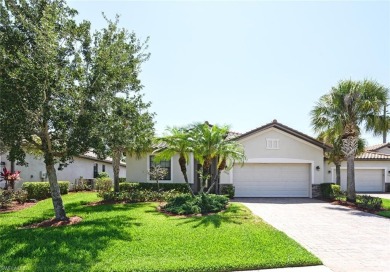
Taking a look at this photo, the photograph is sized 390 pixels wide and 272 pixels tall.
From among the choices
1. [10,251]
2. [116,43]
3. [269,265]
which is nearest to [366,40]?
[116,43]

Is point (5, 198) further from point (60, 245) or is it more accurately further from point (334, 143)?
point (334, 143)

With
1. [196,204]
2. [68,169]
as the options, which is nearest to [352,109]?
[196,204]

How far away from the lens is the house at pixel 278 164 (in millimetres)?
21000

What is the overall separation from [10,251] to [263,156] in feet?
53.0

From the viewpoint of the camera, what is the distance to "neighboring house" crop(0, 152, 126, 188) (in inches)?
875

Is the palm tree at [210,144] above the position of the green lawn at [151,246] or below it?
above

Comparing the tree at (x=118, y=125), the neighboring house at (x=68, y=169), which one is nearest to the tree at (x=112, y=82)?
the tree at (x=118, y=125)

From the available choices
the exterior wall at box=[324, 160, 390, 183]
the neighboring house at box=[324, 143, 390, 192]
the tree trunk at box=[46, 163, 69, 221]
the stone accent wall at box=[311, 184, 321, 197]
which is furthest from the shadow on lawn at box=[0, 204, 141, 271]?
the neighboring house at box=[324, 143, 390, 192]

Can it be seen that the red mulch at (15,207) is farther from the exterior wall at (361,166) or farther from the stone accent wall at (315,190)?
the exterior wall at (361,166)

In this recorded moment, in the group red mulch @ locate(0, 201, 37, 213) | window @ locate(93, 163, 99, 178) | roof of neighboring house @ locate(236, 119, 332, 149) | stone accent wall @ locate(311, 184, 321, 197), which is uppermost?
roof of neighboring house @ locate(236, 119, 332, 149)

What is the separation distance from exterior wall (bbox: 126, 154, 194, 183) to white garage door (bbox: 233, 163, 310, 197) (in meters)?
3.20

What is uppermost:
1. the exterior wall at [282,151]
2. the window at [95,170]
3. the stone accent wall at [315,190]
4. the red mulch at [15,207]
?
the exterior wall at [282,151]

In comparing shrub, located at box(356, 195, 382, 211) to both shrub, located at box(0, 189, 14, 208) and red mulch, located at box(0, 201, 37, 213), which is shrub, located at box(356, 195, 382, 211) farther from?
shrub, located at box(0, 189, 14, 208)

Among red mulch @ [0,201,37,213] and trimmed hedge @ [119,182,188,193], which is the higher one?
trimmed hedge @ [119,182,188,193]
